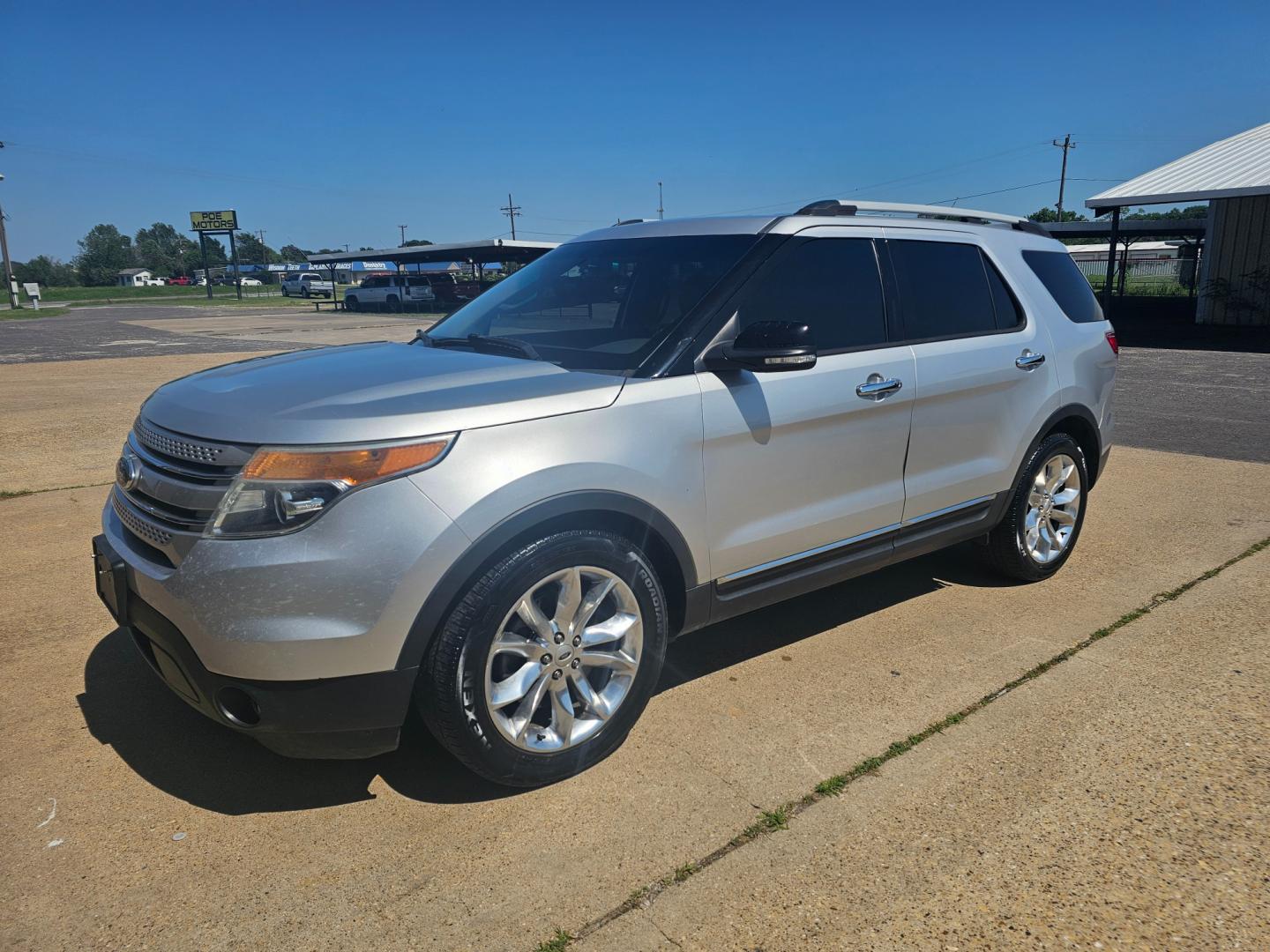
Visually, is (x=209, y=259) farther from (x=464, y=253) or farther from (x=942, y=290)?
(x=942, y=290)

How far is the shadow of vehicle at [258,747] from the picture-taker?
9.67 ft

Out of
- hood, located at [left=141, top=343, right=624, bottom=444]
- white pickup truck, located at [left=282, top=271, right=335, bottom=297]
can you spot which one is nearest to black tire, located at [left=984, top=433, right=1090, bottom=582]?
hood, located at [left=141, top=343, right=624, bottom=444]

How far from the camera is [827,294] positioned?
3645 millimetres

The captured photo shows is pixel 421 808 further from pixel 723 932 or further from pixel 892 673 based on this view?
pixel 892 673

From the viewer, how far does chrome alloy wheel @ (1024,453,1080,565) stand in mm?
4641

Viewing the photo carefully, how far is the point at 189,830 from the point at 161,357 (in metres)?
18.4

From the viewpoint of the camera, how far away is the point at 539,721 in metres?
2.96

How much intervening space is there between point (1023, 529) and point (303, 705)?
3531 millimetres

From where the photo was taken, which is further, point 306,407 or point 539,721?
point 539,721

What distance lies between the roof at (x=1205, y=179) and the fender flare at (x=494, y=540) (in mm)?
19337

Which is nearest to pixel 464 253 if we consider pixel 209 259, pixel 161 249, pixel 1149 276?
pixel 1149 276

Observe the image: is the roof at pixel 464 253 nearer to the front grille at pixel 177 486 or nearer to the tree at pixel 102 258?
the front grille at pixel 177 486

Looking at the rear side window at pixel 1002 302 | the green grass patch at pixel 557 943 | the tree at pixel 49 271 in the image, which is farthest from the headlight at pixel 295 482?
the tree at pixel 49 271

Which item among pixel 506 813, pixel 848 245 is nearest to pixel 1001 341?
pixel 848 245
